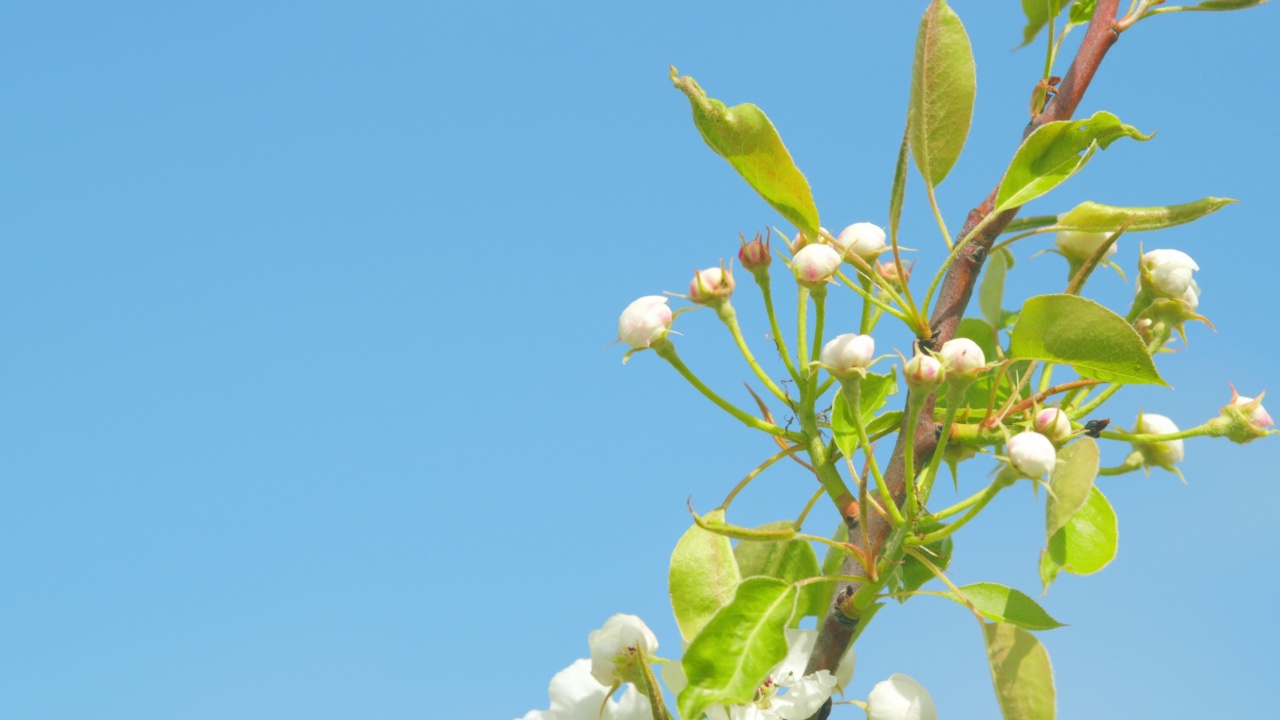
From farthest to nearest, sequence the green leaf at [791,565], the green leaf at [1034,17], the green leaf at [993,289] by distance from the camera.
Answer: the green leaf at [1034,17] < the green leaf at [993,289] < the green leaf at [791,565]

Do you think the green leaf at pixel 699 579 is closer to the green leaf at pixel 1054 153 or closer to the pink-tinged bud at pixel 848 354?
the pink-tinged bud at pixel 848 354

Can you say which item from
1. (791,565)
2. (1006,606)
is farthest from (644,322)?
(1006,606)

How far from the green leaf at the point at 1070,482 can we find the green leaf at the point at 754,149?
431 millimetres

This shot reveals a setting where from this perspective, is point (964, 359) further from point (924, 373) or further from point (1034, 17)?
point (1034, 17)

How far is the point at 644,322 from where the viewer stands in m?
1.52

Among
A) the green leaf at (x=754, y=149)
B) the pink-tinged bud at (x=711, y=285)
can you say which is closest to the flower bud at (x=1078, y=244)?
the green leaf at (x=754, y=149)

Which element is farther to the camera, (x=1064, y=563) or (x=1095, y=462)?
(x=1064, y=563)

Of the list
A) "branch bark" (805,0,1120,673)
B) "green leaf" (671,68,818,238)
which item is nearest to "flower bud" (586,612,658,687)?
"branch bark" (805,0,1120,673)

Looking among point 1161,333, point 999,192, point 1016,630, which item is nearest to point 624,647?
point 1016,630

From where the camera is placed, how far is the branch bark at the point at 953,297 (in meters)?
1.50

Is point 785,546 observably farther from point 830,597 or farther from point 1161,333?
point 1161,333

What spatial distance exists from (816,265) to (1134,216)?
16.7 inches

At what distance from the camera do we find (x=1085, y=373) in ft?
4.57

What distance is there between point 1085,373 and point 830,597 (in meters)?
0.50
